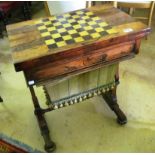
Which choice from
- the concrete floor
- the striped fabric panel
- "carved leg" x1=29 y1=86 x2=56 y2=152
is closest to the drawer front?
the striped fabric panel

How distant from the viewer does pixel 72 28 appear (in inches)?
48.7

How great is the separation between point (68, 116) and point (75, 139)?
0.75ft

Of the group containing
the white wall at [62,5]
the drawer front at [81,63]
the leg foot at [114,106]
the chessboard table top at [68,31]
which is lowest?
the leg foot at [114,106]

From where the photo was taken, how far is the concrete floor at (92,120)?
4.76 feet

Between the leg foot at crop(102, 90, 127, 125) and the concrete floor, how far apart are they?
0.17 ft

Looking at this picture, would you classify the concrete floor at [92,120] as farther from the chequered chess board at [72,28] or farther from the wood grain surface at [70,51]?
the chequered chess board at [72,28]

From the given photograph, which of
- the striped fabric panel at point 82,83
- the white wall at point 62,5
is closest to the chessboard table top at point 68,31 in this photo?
the striped fabric panel at point 82,83

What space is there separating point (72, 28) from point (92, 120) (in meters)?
0.77

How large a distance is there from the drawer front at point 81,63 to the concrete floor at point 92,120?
0.59 m

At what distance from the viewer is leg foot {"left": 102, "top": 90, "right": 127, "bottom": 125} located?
1547 millimetres

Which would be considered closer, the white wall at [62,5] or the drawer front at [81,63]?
the drawer front at [81,63]

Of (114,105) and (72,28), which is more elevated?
(72,28)

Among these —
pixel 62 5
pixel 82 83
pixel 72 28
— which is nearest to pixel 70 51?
pixel 72 28

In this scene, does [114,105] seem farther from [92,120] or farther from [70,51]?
[70,51]
